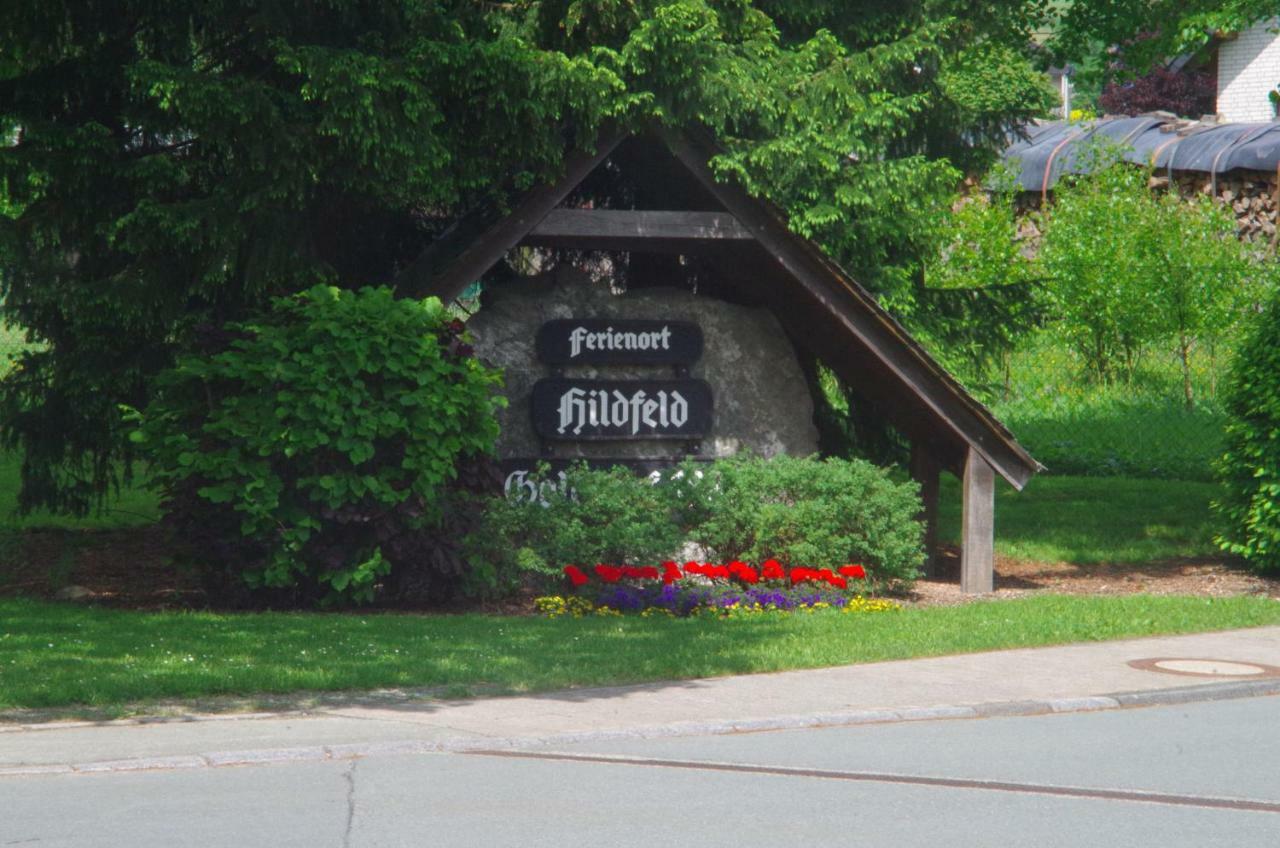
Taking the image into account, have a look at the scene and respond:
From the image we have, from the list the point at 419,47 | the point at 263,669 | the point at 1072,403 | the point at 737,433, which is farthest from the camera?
the point at 1072,403

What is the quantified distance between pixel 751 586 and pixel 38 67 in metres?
6.94

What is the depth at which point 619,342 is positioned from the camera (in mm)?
14477

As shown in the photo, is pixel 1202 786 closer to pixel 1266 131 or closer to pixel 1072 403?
pixel 1072 403

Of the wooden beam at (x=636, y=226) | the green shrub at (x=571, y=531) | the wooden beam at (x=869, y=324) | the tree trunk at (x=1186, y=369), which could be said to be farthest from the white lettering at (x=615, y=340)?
the tree trunk at (x=1186, y=369)

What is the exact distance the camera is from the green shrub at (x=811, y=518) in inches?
543

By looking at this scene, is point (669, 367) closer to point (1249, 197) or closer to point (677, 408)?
point (677, 408)

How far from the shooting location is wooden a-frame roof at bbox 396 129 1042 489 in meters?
13.1

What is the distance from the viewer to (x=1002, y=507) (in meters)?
19.6

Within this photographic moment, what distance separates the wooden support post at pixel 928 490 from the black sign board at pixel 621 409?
1956 millimetres

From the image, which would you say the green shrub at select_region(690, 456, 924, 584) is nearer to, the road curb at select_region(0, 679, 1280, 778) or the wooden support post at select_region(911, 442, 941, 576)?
the wooden support post at select_region(911, 442, 941, 576)

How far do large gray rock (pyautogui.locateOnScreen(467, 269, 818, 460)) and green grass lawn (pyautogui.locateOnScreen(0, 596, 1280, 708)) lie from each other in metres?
2.56

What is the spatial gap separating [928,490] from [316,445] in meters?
6.07

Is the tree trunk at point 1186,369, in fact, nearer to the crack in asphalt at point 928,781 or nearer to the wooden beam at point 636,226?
the wooden beam at point 636,226

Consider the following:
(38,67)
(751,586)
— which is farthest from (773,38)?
(38,67)
